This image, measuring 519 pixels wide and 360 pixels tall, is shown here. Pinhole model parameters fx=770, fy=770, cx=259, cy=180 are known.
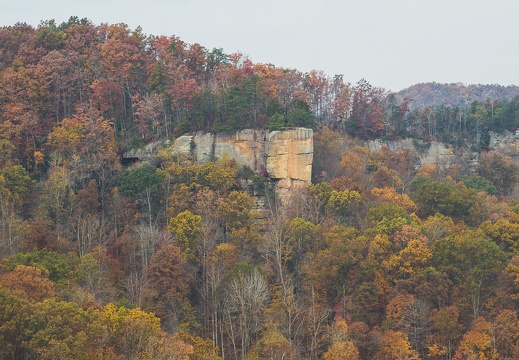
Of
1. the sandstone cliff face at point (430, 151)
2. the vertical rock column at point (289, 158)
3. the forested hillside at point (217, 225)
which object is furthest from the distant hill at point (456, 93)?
the vertical rock column at point (289, 158)

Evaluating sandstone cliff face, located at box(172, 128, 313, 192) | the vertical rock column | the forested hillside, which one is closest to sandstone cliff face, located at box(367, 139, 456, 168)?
the forested hillside

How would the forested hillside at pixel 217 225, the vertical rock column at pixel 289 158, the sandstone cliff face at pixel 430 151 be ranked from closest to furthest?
the forested hillside at pixel 217 225
the vertical rock column at pixel 289 158
the sandstone cliff face at pixel 430 151

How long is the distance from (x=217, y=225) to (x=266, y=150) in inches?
261

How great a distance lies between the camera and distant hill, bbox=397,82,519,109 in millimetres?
101681

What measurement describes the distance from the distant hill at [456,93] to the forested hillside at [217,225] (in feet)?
159

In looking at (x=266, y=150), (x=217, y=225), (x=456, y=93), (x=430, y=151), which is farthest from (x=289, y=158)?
(x=456, y=93)

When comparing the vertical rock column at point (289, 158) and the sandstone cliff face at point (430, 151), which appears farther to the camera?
the sandstone cliff face at point (430, 151)

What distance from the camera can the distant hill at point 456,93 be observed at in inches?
4003

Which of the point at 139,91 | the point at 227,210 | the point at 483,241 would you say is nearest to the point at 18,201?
the point at 227,210

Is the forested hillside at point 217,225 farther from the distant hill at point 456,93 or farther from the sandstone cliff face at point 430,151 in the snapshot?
the distant hill at point 456,93

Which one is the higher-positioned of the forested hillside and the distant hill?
the distant hill

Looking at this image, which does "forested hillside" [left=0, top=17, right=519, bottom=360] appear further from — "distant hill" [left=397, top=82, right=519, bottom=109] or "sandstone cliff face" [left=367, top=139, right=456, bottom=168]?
"distant hill" [left=397, top=82, right=519, bottom=109]

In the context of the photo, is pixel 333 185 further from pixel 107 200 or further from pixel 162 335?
pixel 162 335

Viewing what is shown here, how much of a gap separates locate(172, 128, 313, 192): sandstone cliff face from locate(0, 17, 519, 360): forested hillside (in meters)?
0.66
